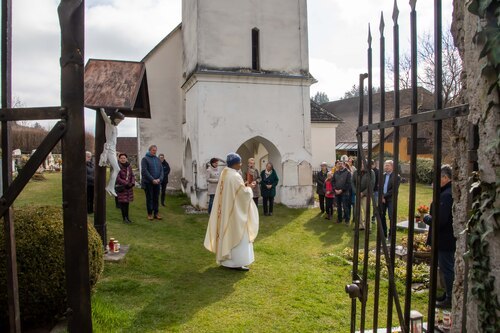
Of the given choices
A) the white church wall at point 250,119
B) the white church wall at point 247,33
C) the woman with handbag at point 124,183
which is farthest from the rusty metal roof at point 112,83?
the white church wall at point 247,33

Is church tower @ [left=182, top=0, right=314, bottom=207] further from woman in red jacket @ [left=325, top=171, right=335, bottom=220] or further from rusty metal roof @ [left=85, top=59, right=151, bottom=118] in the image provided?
rusty metal roof @ [left=85, top=59, right=151, bottom=118]

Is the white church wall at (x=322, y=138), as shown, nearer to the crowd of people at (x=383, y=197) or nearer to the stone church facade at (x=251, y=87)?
the stone church facade at (x=251, y=87)

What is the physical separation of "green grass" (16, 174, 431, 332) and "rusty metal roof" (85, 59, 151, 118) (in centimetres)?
280

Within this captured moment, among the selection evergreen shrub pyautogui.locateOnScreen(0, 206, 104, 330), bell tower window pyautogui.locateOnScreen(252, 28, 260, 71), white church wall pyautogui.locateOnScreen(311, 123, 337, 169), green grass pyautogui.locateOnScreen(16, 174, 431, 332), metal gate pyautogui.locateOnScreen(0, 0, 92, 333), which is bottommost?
green grass pyautogui.locateOnScreen(16, 174, 431, 332)

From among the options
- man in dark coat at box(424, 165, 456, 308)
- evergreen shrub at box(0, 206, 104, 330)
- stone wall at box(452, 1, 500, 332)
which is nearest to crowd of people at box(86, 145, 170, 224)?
evergreen shrub at box(0, 206, 104, 330)

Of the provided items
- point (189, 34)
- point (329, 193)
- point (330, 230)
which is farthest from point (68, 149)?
point (189, 34)

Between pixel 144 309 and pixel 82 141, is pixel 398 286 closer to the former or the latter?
pixel 144 309

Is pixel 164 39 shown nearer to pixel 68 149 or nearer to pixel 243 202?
pixel 243 202

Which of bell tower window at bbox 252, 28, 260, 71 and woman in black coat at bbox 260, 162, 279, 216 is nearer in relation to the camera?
woman in black coat at bbox 260, 162, 279, 216

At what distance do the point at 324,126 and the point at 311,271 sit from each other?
19501mm

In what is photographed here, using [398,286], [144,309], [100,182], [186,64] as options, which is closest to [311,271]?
[398,286]

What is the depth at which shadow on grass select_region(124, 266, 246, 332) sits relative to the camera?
16.3ft

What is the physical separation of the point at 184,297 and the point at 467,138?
15.7ft

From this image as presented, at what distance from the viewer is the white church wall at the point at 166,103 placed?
59.8ft
